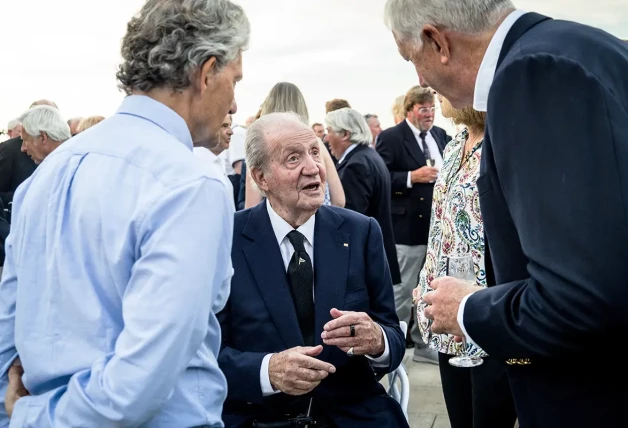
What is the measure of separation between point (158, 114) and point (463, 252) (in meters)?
1.77

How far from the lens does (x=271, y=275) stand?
8.64 feet

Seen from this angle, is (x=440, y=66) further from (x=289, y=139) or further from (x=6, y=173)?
(x=6, y=173)

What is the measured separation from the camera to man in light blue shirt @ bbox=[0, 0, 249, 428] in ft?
4.34

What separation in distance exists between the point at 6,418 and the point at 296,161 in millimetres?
1572

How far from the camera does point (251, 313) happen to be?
2578 millimetres

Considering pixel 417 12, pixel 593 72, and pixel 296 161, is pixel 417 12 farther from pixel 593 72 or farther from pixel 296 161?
pixel 296 161

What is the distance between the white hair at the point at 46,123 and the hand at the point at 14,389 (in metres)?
4.58

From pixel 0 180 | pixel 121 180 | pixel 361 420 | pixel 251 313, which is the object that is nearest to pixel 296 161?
pixel 251 313

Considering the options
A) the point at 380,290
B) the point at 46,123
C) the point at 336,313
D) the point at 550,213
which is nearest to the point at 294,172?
the point at 380,290

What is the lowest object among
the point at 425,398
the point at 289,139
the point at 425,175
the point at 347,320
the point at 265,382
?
the point at 425,398

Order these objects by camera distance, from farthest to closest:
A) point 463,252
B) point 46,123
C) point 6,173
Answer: point 6,173
point 46,123
point 463,252

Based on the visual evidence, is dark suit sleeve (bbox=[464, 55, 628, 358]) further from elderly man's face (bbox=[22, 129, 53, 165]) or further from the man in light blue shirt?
elderly man's face (bbox=[22, 129, 53, 165])

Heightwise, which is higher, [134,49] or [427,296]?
[134,49]

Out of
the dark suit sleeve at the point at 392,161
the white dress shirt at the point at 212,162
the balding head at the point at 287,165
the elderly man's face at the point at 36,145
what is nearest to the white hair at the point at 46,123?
the elderly man's face at the point at 36,145
